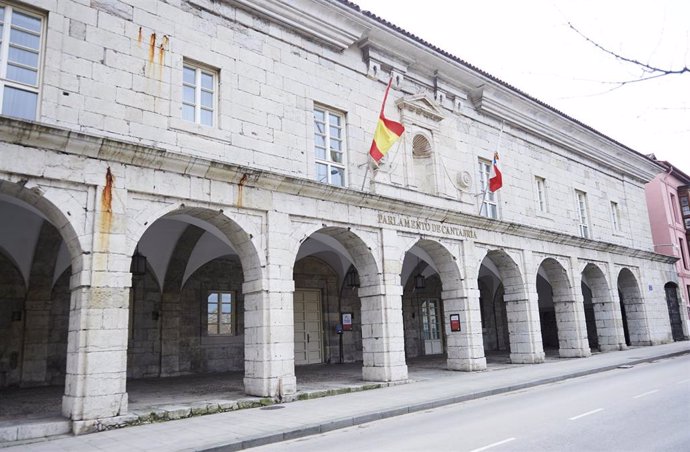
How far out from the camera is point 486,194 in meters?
15.9

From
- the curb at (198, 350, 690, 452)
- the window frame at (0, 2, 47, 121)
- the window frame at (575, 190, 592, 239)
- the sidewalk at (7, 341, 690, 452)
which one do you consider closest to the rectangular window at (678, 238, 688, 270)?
the window frame at (575, 190, 592, 239)

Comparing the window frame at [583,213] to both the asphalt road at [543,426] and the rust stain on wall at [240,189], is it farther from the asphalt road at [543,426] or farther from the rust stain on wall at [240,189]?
the rust stain on wall at [240,189]

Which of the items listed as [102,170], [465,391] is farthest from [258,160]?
[465,391]

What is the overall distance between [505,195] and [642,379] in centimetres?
693

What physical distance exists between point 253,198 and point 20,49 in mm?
4375

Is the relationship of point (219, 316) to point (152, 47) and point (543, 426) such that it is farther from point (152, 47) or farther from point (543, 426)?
point (543, 426)

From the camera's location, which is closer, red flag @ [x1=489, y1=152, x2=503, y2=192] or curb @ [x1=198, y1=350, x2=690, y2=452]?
curb @ [x1=198, y1=350, x2=690, y2=452]

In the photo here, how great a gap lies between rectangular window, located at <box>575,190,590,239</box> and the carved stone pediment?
8.50 m

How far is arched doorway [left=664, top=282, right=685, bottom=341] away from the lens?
24986 millimetres

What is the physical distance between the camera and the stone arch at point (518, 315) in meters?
15.9

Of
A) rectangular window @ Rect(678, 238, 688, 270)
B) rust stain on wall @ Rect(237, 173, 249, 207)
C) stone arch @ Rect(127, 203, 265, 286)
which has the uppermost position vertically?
rectangular window @ Rect(678, 238, 688, 270)

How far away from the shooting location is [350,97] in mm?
12820

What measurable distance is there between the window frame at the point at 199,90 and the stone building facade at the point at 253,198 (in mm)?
37

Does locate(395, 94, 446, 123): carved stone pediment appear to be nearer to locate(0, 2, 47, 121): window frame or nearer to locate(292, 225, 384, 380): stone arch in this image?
locate(292, 225, 384, 380): stone arch
